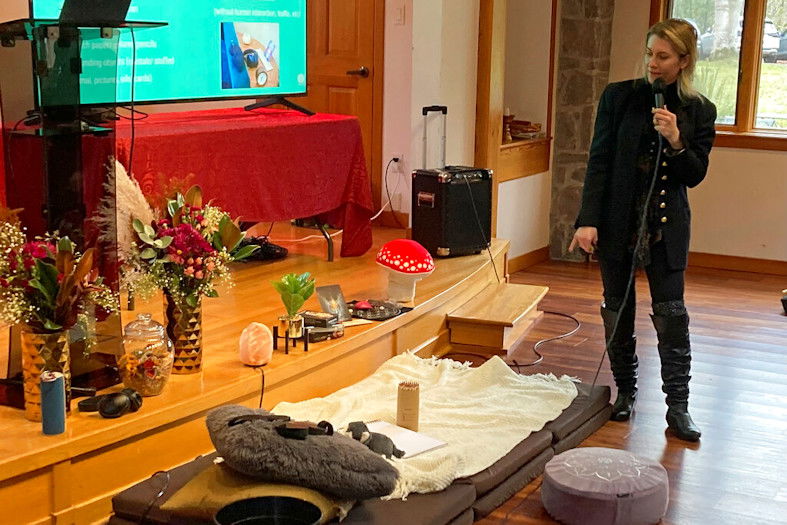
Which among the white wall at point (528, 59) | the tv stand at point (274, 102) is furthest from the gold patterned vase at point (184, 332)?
the white wall at point (528, 59)

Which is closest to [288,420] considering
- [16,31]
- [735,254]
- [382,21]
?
[16,31]

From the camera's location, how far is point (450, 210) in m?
5.57

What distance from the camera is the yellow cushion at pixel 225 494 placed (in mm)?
2773

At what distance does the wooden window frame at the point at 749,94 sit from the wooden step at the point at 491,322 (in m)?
Answer: 2.51

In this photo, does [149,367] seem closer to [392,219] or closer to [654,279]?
[654,279]

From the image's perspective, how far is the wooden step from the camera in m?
4.87

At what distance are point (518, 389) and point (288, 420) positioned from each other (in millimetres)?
1318

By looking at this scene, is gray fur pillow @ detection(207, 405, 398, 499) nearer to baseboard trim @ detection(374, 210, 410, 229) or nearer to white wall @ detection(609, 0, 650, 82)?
baseboard trim @ detection(374, 210, 410, 229)

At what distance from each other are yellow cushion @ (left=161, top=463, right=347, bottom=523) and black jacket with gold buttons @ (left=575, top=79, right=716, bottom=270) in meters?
1.59

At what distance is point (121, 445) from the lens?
9.98ft

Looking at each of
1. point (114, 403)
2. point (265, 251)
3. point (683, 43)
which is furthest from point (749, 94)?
point (114, 403)

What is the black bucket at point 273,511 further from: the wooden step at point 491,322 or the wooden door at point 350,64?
the wooden door at point 350,64

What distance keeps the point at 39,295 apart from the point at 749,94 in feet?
17.5

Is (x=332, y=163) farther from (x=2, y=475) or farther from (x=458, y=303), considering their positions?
(x=2, y=475)
